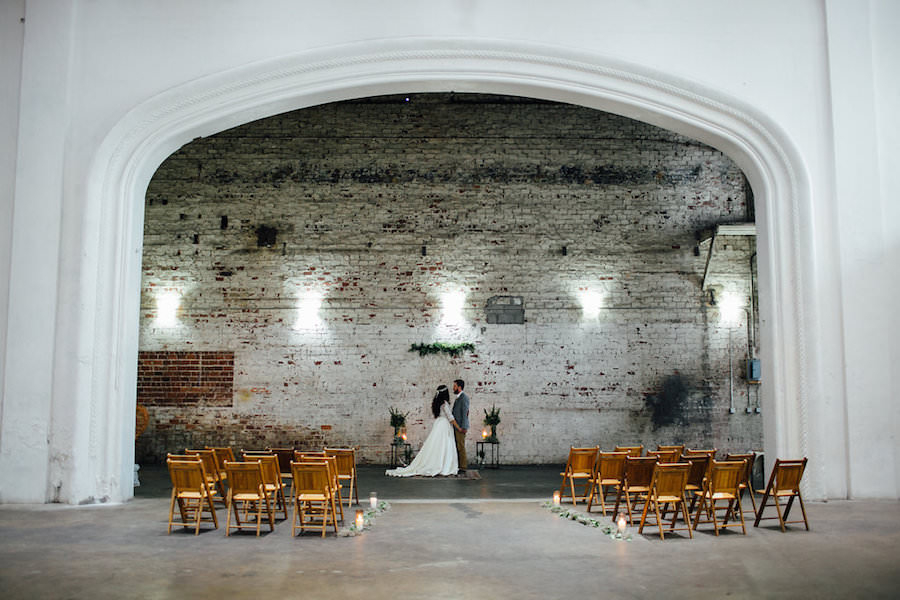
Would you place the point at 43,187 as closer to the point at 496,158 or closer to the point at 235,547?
the point at 235,547

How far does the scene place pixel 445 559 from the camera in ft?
19.2

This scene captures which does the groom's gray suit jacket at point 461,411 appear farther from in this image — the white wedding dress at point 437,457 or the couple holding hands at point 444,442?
the white wedding dress at point 437,457

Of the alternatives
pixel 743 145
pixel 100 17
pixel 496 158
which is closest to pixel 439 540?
pixel 743 145

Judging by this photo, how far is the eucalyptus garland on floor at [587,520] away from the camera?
661 cm

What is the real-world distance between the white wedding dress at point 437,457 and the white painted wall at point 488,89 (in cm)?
434

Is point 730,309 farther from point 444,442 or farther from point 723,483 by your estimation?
point 723,483

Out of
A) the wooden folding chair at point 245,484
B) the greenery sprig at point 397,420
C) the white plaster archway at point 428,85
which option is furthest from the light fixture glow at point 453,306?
the wooden folding chair at point 245,484

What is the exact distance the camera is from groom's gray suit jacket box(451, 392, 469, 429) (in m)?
12.0

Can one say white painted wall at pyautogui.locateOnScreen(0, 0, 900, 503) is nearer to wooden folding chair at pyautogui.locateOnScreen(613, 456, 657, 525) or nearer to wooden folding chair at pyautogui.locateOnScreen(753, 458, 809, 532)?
wooden folding chair at pyautogui.locateOnScreen(753, 458, 809, 532)

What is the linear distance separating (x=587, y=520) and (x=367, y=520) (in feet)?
7.44

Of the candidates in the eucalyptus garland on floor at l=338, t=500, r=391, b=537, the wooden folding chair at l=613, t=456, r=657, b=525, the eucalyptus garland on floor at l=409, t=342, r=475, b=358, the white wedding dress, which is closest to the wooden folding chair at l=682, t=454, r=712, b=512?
the wooden folding chair at l=613, t=456, r=657, b=525

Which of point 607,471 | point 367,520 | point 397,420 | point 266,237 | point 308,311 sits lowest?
point 367,520

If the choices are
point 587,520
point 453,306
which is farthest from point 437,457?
point 587,520

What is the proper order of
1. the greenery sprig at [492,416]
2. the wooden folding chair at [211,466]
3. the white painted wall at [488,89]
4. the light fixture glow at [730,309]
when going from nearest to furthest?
the wooden folding chair at [211,466], the white painted wall at [488,89], the greenery sprig at [492,416], the light fixture glow at [730,309]
